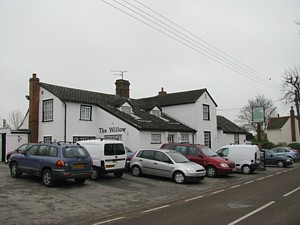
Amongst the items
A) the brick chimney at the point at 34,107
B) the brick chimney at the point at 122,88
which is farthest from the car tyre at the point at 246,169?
the brick chimney at the point at 122,88

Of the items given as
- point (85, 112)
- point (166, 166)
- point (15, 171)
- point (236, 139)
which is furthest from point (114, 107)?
point (236, 139)

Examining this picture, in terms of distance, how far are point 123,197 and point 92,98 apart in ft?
54.0

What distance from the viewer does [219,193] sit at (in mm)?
12719

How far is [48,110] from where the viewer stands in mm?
25047

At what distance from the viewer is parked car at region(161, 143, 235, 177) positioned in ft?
58.1

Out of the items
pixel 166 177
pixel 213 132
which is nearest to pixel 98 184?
pixel 166 177

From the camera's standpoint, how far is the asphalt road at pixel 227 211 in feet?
25.8

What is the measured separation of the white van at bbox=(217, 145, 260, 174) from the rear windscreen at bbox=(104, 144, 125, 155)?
8417 millimetres

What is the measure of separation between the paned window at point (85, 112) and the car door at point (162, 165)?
1061cm

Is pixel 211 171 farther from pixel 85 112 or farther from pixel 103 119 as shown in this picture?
pixel 85 112

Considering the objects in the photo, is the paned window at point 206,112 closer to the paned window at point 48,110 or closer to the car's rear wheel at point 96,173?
the paned window at point 48,110

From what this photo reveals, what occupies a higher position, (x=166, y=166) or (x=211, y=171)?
(x=166, y=166)

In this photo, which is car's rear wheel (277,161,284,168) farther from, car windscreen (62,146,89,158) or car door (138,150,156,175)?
car windscreen (62,146,89,158)

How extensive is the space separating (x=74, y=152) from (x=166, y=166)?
4.93 metres
